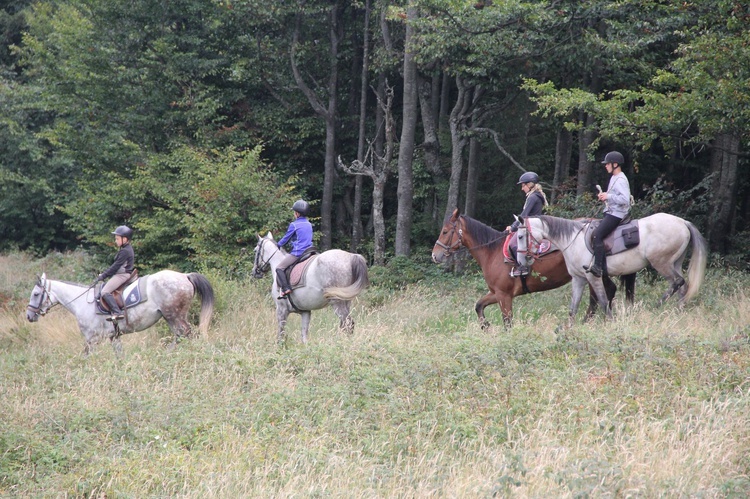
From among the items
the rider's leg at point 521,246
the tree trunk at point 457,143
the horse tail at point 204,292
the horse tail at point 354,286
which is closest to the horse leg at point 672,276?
the rider's leg at point 521,246

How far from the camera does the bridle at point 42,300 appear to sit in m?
12.6

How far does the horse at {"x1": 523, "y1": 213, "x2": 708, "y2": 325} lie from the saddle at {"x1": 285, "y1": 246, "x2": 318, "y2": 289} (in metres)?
3.62

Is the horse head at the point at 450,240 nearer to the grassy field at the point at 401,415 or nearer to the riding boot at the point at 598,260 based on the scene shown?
the grassy field at the point at 401,415

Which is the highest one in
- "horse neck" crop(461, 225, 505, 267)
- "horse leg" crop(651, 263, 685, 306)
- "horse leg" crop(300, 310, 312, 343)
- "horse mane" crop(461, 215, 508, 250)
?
"horse mane" crop(461, 215, 508, 250)

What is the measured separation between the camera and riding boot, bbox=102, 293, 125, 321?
12.4 m

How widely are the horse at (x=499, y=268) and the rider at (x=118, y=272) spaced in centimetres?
525

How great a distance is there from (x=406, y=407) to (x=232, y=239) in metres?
13.9

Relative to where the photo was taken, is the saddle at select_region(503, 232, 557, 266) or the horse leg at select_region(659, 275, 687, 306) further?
the saddle at select_region(503, 232, 557, 266)

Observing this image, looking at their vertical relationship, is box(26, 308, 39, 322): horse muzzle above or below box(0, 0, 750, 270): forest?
below

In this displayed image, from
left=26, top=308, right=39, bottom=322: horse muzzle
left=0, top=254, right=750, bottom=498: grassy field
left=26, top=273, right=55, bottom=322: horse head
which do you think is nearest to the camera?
left=0, top=254, right=750, bottom=498: grassy field

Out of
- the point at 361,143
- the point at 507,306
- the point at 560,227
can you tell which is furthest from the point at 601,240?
the point at 361,143

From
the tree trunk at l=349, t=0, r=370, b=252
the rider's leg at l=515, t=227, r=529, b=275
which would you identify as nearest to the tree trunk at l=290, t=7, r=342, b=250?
the tree trunk at l=349, t=0, r=370, b=252

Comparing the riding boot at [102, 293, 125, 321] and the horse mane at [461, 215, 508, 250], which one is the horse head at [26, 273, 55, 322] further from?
the horse mane at [461, 215, 508, 250]

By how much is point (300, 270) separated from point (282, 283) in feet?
1.21
